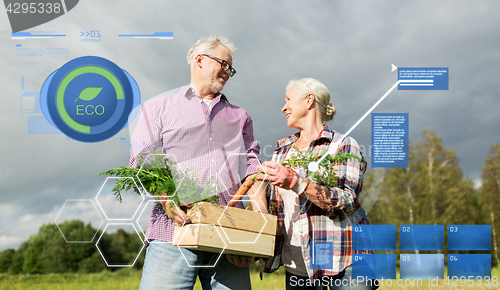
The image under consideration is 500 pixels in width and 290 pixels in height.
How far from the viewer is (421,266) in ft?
10.5

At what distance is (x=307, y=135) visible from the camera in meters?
2.99

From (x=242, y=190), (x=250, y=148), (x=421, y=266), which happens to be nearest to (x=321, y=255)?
(x=242, y=190)

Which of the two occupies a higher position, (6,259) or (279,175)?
(279,175)

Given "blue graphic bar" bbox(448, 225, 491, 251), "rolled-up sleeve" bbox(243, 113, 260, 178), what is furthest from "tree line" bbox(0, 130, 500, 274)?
"rolled-up sleeve" bbox(243, 113, 260, 178)

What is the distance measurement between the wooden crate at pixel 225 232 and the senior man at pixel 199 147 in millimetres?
105

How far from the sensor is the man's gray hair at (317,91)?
118 inches

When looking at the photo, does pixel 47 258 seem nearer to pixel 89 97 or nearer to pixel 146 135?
pixel 89 97

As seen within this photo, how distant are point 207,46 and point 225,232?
1.55 meters

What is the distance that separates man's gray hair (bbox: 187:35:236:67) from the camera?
2807 mm

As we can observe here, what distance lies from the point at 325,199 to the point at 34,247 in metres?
17.0

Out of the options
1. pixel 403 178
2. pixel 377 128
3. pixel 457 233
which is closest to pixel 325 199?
pixel 377 128

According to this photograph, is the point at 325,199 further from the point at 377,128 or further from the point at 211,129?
the point at 377,128

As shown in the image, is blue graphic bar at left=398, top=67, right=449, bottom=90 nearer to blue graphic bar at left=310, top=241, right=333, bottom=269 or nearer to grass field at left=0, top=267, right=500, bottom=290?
blue graphic bar at left=310, top=241, right=333, bottom=269

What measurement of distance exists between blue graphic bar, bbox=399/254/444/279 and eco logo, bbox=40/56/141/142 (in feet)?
9.71
